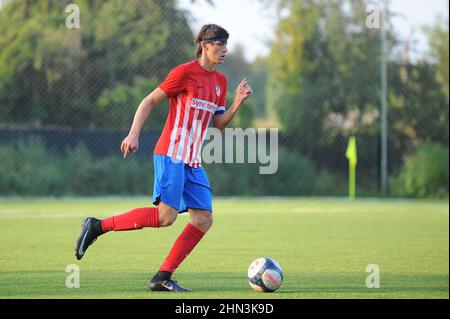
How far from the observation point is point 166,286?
21.4ft

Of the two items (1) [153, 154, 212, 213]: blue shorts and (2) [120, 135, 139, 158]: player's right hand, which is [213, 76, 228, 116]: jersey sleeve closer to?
(1) [153, 154, 212, 213]: blue shorts

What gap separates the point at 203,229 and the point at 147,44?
15.5 metres

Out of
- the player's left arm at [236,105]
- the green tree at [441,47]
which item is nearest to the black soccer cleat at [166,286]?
the player's left arm at [236,105]

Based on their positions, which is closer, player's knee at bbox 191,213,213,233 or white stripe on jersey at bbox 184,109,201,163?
white stripe on jersey at bbox 184,109,201,163

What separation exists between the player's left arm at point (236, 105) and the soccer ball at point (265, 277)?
3.94 ft

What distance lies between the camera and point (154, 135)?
69.1 ft

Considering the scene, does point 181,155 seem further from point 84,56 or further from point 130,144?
point 84,56

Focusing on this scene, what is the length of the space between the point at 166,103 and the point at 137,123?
51.3 ft

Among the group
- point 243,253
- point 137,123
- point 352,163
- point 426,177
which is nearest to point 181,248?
point 137,123

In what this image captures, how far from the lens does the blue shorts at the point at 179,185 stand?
6625mm

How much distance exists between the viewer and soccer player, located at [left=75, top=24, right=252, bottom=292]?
262 inches

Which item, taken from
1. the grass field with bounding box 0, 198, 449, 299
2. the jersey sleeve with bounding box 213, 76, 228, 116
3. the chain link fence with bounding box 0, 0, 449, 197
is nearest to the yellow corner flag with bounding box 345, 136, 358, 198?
the chain link fence with bounding box 0, 0, 449, 197

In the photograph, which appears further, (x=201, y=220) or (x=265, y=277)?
→ (x=201, y=220)
